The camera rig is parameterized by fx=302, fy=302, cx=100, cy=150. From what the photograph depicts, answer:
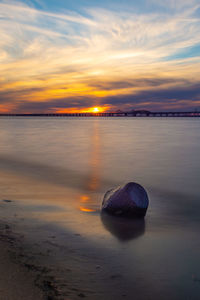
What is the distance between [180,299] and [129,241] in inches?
60.5

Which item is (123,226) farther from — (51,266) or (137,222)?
(51,266)

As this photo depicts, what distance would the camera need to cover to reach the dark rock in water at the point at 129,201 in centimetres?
567

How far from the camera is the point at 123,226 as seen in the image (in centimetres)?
535

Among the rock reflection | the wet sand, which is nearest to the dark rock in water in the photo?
the rock reflection

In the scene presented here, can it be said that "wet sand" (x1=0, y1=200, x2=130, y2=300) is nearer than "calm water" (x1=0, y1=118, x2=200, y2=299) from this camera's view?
Yes

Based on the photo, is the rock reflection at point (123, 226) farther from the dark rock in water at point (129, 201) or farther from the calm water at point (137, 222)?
the dark rock in water at point (129, 201)

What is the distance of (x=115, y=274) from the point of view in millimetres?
3680

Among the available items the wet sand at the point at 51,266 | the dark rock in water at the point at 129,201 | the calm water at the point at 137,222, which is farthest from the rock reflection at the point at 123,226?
the wet sand at the point at 51,266

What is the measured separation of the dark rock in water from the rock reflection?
13 cm

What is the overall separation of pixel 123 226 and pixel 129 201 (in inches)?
20.8

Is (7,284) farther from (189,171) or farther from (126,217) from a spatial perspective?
(189,171)

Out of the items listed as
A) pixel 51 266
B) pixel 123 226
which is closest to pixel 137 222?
pixel 123 226

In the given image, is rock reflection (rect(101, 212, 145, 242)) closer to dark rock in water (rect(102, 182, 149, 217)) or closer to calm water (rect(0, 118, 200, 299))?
calm water (rect(0, 118, 200, 299))

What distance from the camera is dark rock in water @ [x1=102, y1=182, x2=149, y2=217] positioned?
18.6 ft
